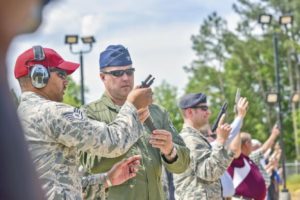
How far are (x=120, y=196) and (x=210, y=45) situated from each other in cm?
5899

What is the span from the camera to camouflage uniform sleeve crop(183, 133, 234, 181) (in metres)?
5.46

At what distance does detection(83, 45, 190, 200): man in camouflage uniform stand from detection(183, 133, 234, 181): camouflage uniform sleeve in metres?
0.84

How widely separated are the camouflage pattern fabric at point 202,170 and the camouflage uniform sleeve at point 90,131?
226 cm

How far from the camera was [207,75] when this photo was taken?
208 feet

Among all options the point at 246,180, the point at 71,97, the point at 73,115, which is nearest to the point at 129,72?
the point at 73,115

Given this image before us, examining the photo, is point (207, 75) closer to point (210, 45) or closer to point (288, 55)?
point (210, 45)

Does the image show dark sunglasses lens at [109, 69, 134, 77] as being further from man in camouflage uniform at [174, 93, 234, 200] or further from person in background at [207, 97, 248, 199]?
person in background at [207, 97, 248, 199]

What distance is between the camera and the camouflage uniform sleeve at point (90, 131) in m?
3.20

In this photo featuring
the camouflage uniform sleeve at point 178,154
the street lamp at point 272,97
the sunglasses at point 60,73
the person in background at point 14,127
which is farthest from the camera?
the street lamp at point 272,97

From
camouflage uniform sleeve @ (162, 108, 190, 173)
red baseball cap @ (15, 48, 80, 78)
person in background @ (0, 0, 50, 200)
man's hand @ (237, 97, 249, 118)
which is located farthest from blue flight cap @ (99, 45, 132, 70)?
person in background @ (0, 0, 50, 200)

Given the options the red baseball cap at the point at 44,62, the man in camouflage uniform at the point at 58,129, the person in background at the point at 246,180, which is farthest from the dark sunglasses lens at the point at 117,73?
the person in background at the point at 246,180

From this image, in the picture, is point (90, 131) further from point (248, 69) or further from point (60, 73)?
point (248, 69)

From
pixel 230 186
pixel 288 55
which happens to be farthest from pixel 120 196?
pixel 288 55

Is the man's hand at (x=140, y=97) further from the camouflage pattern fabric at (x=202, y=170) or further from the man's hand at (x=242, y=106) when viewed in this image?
the man's hand at (x=242, y=106)
